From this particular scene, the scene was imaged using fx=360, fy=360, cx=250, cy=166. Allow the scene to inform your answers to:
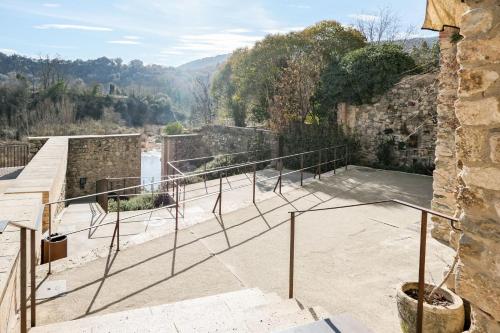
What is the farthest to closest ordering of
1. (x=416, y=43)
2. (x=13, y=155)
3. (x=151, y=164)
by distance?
(x=151, y=164) → (x=416, y=43) → (x=13, y=155)

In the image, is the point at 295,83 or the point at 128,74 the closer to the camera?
the point at 295,83

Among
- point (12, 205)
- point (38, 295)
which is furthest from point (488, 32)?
point (12, 205)

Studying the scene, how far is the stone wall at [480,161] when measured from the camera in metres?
1.70

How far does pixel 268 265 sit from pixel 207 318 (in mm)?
1570

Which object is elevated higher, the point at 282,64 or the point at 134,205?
the point at 282,64

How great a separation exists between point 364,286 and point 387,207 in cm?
322

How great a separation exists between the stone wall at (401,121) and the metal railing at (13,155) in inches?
446

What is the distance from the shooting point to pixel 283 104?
13398 mm

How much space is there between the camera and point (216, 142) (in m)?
17.1

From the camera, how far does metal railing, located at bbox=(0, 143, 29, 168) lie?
1266cm

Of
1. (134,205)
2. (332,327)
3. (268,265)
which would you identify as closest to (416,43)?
(134,205)

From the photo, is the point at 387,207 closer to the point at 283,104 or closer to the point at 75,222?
the point at 75,222

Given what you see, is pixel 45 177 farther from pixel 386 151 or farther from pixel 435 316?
pixel 386 151

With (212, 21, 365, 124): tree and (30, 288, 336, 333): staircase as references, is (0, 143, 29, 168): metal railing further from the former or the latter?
(30, 288, 336, 333): staircase
